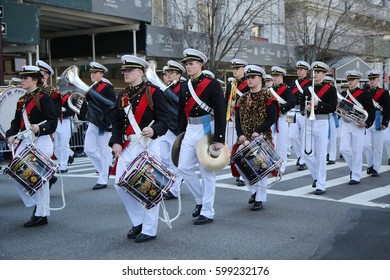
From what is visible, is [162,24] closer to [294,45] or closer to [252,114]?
[294,45]

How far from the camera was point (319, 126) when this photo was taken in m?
8.77

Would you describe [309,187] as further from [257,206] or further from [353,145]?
[257,206]

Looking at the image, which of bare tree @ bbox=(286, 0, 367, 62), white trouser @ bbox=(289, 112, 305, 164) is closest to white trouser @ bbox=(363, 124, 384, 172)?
white trouser @ bbox=(289, 112, 305, 164)

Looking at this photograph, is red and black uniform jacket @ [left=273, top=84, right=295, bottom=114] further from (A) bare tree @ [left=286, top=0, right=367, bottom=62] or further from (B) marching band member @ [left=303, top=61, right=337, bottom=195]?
(A) bare tree @ [left=286, top=0, right=367, bottom=62]

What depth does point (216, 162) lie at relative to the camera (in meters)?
6.71

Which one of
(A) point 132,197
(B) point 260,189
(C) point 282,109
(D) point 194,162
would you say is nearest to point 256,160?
(B) point 260,189

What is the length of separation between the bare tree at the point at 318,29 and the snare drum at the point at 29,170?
22.5 m

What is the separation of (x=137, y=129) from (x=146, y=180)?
0.63m

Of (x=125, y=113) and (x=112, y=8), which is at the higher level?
(x=112, y=8)

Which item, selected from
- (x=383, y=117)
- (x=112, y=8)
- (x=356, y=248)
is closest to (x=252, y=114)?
(x=356, y=248)

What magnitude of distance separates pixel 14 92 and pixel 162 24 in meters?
14.4

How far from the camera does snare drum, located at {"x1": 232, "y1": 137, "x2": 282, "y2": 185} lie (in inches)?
285

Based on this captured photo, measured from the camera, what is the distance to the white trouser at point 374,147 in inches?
431

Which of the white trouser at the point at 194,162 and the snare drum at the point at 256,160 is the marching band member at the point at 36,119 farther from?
the snare drum at the point at 256,160
